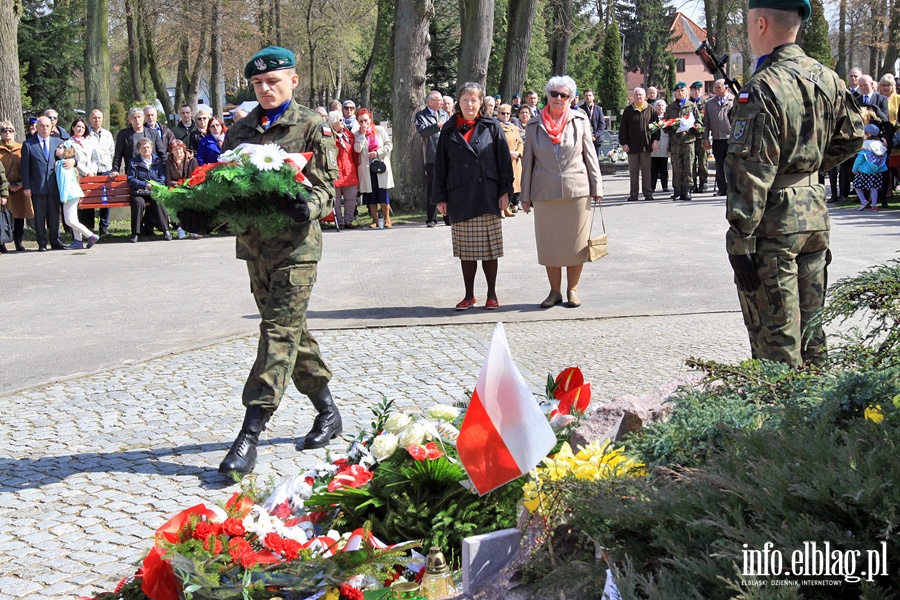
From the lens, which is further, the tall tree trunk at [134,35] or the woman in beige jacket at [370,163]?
the tall tree trunk at [134,35]

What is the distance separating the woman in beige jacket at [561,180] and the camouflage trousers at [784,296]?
4776mm

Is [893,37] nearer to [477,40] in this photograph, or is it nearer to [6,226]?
[477,40]

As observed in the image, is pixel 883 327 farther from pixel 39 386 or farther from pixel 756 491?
pixel 39 386

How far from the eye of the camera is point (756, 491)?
2.33m

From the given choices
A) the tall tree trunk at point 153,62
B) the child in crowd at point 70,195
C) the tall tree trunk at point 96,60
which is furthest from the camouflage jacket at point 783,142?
the tall tree trunk at point 153,62

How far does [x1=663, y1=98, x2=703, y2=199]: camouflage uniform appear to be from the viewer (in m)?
19.7

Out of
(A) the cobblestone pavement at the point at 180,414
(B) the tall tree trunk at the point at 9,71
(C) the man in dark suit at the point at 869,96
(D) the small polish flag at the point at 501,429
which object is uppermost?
(B) the tall tree trunk at the point at 9,71

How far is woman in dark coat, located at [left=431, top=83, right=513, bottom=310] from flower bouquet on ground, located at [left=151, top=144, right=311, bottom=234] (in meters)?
4.62

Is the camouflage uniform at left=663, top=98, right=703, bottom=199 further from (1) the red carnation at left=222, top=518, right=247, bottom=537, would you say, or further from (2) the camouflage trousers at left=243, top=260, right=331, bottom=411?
(1) the red carnation at left=222, top=518, right=247, bottom=537

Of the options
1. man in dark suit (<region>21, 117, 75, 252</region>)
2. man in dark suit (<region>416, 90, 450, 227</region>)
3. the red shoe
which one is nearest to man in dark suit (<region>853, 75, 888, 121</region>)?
man in dark suit (<region>416, 90, 450, 227</region>)

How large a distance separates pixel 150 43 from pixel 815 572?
144 feet

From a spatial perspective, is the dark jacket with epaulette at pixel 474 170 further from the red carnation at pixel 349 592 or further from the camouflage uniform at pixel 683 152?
the camouflage uniform at pixel 683 152

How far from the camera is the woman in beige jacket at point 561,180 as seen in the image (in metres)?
9.58

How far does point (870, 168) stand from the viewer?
1645cm
